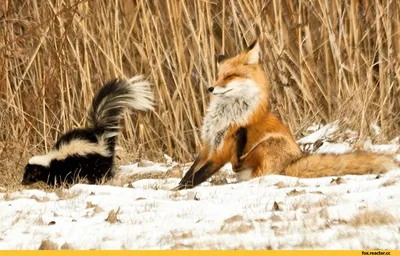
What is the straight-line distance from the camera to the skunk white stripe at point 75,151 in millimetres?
7453

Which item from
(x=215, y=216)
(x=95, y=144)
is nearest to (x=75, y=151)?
(x=95, y=144)

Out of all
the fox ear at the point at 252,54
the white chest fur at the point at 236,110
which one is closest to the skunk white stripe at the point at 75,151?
the white chest fur at the point at 236,110

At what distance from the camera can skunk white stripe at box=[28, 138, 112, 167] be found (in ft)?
24.5

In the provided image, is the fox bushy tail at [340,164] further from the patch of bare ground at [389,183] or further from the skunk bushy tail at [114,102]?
the skunk bushy tail at [114,102]

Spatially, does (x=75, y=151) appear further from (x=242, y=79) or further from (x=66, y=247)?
(x=66, y=247)

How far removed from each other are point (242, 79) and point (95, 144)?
1.84 m

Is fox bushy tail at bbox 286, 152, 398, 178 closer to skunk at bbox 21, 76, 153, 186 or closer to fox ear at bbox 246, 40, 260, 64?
fox ear at bbox 246, 40, 260, 64

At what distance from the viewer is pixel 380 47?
813 cm

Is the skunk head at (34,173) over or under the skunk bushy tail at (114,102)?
under

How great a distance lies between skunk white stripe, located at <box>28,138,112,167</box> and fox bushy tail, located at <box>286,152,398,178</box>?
2.04 m

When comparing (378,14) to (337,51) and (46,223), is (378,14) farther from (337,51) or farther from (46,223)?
(46,223)

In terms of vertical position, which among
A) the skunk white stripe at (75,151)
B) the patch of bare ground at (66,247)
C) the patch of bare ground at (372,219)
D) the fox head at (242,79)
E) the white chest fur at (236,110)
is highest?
the patch of bare ground at (66,247)

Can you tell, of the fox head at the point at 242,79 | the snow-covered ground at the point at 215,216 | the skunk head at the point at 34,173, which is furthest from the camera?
the skunk head at the point at 34,173

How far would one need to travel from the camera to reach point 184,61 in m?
8.20
